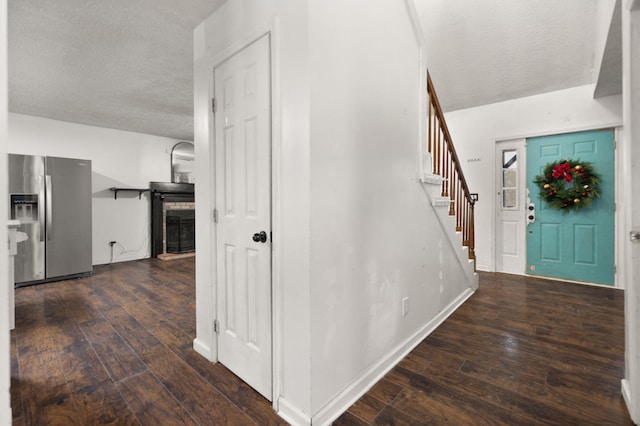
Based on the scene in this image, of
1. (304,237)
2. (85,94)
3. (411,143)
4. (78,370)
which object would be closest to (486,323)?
(411,143)

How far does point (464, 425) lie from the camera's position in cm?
144

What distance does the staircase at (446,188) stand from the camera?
8.46 feet

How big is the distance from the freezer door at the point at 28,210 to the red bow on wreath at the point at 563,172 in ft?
22.5

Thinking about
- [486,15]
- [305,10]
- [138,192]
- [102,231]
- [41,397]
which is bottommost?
[41,397]

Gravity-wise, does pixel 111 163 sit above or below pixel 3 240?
above

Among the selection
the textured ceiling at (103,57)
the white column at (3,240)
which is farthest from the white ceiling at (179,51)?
the white column at (3,240)

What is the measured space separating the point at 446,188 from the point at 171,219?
5265 mm

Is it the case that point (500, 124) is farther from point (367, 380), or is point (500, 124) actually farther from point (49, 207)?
point (49, 207)

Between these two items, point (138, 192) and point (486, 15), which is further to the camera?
point (138, 192)

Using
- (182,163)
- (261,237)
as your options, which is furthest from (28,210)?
(261,237)

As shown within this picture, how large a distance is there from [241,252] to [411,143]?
1445 millimetres

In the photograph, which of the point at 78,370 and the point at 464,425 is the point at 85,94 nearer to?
the point at 78,370

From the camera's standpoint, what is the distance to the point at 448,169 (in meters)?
3.09

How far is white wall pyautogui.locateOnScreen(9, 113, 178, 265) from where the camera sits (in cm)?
468
